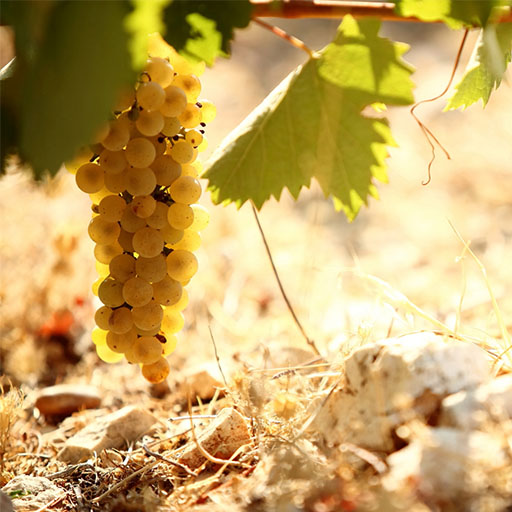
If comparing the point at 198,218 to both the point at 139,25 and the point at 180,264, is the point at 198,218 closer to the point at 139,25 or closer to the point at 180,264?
the point at 180,264

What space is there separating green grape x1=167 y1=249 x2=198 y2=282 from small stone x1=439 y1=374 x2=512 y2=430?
27 centimetres

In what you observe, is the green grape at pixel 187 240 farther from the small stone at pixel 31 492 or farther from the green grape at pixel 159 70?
the small stone at pixel 31 492

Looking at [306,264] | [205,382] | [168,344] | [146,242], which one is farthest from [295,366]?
[306,264]

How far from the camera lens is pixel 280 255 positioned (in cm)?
177

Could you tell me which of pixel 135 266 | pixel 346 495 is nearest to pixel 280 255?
pixel 135 266

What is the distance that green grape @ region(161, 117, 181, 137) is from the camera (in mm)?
607

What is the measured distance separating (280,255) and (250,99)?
1.17 metres

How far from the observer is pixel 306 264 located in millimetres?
1554

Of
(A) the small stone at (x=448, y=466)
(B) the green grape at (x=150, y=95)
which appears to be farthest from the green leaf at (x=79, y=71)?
(A) the small stone at (x=448, y=466)

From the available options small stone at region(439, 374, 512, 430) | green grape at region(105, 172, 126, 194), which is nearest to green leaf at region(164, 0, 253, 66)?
green grape at region(105, 172, 126, 194)

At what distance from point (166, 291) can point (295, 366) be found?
11.9 inches

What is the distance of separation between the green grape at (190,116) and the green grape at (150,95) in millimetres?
57

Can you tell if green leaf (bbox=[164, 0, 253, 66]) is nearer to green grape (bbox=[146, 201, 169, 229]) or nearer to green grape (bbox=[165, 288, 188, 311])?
green grape (bbox=[146, 201, 169, 229])

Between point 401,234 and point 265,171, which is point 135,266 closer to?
point 265,171
